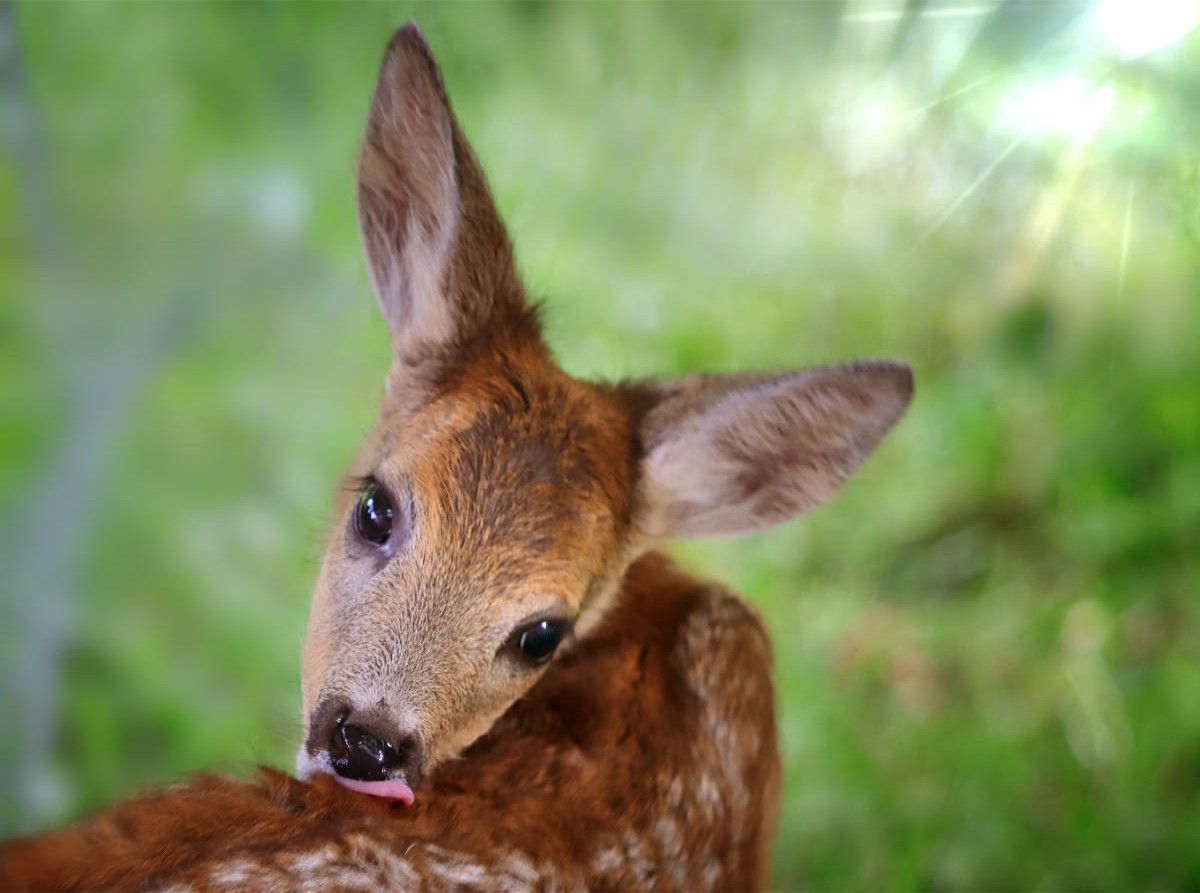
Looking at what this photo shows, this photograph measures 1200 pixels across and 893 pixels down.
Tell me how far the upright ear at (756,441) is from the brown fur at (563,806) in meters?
0.11

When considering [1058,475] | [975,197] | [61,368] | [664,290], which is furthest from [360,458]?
[1058,475]

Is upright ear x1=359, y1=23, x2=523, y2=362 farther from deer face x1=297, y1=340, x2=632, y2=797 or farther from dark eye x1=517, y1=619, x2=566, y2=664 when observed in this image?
dark eye x1=517, y1=619, x2=566, y2=664

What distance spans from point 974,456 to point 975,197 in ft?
2.37

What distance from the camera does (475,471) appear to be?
1.15 meters

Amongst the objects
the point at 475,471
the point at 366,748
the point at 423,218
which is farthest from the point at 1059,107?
the point at 366,748

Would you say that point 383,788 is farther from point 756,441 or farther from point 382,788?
point 756,441

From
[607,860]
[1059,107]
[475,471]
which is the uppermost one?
[1059,107]

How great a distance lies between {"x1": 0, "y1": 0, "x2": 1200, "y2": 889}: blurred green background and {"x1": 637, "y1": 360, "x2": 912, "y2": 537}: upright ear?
27cm

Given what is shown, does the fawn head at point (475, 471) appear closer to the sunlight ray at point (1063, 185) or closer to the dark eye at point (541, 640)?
the dark eye at point (541, 640)

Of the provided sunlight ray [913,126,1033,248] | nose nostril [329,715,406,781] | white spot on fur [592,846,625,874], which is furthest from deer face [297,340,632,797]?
sunlight ray [913,126,1033,248]

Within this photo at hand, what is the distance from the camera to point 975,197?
5.99 feet

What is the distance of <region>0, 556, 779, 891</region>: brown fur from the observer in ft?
3.01

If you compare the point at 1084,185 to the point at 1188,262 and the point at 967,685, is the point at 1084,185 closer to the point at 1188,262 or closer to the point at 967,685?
the point at 1188,262

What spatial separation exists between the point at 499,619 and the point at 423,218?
51 cm
